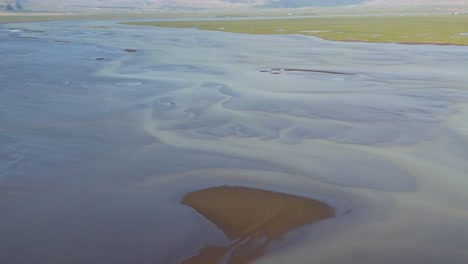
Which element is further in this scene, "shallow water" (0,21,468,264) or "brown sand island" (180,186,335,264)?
"shallow water" (0,21,468,264)

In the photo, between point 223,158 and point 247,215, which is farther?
point 223,158

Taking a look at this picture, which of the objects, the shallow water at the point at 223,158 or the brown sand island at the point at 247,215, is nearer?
the brown sand island at the point at 247,215

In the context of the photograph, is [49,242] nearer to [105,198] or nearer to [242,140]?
[105,198]

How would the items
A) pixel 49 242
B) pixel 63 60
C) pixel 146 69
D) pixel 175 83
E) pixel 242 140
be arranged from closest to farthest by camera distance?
pixel 49 242 → pixel 242 140 → pixel 175 83 → pixel 146 69 → pixel 63 60

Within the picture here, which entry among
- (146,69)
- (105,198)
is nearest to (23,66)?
(146,69)
